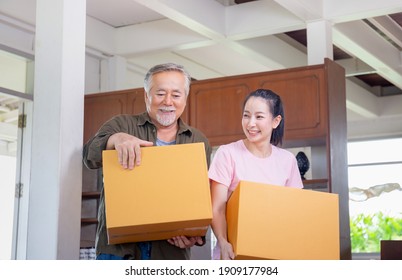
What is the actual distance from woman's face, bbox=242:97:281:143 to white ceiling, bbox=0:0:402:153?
339cm

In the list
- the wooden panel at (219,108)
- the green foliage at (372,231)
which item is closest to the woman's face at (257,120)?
the wooden panel at (219,108)

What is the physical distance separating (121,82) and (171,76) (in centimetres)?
490

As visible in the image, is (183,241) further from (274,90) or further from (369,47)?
(369,47)

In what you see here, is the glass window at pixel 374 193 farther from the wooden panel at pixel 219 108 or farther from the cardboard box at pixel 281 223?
the cardboard box at pixel 281 223

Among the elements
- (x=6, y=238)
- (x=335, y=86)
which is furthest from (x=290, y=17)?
(x=6, y=238)

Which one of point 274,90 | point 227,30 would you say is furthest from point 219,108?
point 227,30

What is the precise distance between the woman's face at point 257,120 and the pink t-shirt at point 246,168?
0.16 ft

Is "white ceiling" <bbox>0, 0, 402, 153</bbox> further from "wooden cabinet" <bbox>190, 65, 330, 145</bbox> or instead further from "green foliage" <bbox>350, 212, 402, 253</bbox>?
"green foliage" <bbox>350, 212, 402, 253</bbox>

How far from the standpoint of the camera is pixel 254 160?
2363 millimetres

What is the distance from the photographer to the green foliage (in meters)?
9.59

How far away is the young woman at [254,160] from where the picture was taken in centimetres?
230

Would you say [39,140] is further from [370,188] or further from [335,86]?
[370,188]

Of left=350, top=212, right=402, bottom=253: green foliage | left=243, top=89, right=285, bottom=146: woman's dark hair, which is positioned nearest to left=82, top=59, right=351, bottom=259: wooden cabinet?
left=243, top=89, right=285, bottom=146: woman's dark hair
